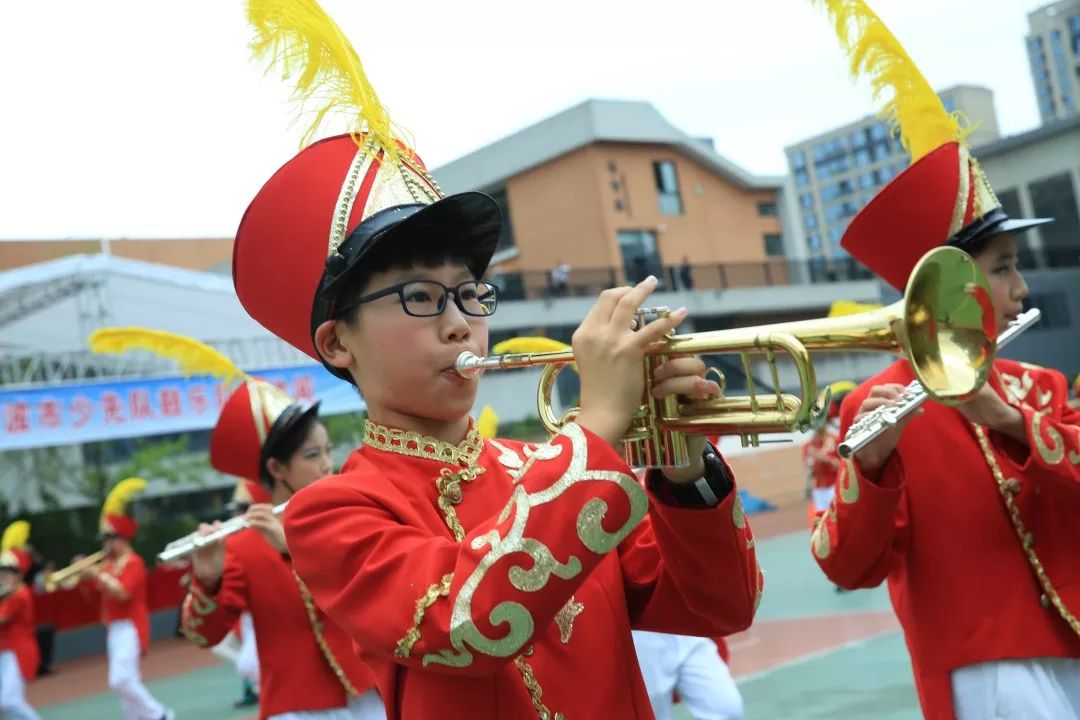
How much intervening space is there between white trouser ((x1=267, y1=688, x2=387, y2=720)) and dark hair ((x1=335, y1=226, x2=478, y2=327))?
3.03m

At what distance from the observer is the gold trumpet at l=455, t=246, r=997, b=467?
→ 1954mm

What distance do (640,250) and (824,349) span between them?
33223 millimetres

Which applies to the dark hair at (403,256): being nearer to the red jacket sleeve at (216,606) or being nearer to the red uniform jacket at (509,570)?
the red uniform jacket at (509,570)

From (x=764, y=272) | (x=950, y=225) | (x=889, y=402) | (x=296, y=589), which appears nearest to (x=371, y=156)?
(x=889, y=402)

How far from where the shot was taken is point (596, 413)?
6.40ft

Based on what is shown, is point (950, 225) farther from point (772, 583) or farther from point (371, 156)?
point (772, 583)

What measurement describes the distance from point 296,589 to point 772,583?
9.51 m

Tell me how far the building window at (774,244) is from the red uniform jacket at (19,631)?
31109 millimetres

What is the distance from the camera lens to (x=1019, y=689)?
3176 millimetres

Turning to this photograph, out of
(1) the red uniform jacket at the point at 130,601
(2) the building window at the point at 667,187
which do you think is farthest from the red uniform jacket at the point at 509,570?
(2) the building window at the point at 667,187

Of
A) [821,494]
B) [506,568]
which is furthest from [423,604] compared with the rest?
[821,494]

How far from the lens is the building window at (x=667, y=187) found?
35.7 meters

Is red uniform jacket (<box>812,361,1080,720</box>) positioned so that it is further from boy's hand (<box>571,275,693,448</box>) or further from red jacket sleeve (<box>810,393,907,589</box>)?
boy's hand (<box>571,275,693,448</box>)

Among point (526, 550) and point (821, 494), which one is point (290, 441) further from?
point (821, 494)
